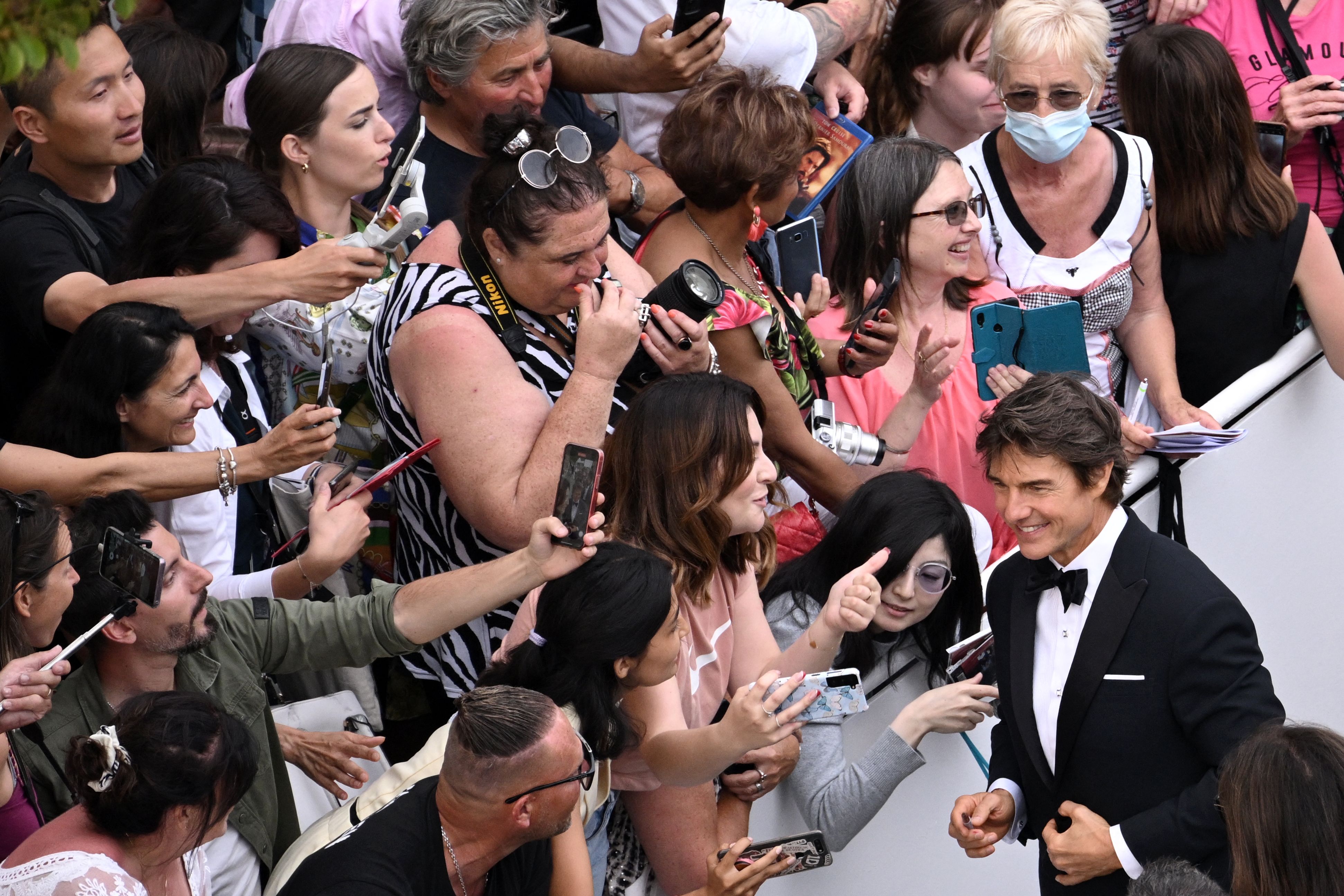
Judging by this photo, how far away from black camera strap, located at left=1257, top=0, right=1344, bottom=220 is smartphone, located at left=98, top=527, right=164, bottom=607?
162 inches

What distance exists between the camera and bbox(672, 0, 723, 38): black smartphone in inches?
175

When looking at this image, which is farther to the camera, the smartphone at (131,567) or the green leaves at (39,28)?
the smartphone at (131,567)

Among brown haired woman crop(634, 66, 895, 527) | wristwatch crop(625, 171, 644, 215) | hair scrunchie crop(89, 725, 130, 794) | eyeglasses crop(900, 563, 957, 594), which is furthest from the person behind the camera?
wristwatch crop(625, 171, 644, 215)

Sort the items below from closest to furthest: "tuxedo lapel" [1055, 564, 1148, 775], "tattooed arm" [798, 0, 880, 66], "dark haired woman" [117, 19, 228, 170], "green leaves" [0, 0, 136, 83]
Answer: "green leaves" [0, 0, 136, 83]
"tuxedo lapel" [1055, 564, 1148, 775]
"dark haired woman" [117, 19, 228, 170]
"tattooed arm" [798, 0, 880, 66]

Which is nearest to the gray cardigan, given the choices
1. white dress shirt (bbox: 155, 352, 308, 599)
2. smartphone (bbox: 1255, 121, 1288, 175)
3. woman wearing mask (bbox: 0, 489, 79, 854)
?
white dress shirt (bbox: 155, 352, 308, 599)

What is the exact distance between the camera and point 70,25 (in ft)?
6.13

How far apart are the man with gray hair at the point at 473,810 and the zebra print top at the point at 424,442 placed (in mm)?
740

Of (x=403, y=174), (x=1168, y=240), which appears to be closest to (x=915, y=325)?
(x=1168, y=240)

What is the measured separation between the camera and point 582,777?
275cm

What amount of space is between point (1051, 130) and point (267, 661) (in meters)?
2.67

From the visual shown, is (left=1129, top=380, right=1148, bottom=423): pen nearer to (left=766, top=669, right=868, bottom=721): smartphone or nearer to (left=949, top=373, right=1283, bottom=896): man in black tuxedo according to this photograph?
(left=949, top=373, right=1283, bottom=896): man in black tuxedo

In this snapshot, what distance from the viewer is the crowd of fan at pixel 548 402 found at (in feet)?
9.06

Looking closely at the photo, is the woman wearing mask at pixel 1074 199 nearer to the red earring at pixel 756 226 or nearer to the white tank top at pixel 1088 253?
the white tank top at pixel 1088 253

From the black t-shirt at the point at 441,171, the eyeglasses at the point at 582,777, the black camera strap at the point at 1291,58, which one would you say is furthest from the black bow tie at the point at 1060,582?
the black camera strap at the point at 1291,58
